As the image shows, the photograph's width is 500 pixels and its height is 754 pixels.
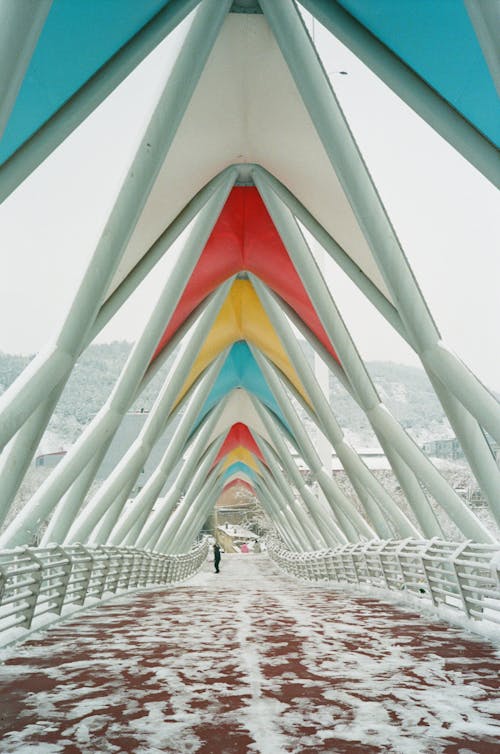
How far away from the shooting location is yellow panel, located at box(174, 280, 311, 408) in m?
25.7

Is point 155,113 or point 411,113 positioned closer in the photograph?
point 155,113

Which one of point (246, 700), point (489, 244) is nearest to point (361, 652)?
point (246, 700)

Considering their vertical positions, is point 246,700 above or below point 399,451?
below

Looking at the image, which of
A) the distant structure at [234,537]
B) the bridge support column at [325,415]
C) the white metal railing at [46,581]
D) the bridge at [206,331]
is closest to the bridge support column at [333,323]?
the bridge at [206,331]

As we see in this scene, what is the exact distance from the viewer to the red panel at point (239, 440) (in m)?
53.6

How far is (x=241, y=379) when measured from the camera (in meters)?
35.9

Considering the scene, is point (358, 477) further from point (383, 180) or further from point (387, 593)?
point (383, 180)

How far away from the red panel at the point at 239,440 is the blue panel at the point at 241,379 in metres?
15.3

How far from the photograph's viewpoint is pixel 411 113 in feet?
38.7

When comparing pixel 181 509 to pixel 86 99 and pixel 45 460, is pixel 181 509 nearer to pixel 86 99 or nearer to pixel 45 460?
pixel 45 460

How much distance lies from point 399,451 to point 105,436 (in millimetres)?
5626

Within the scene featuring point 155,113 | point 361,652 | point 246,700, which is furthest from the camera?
point 155,113

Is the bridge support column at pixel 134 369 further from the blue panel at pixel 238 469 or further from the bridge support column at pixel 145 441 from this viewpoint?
the blue panel at pixel 238 469

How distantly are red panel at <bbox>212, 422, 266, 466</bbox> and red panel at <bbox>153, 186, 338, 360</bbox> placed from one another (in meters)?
31.1
